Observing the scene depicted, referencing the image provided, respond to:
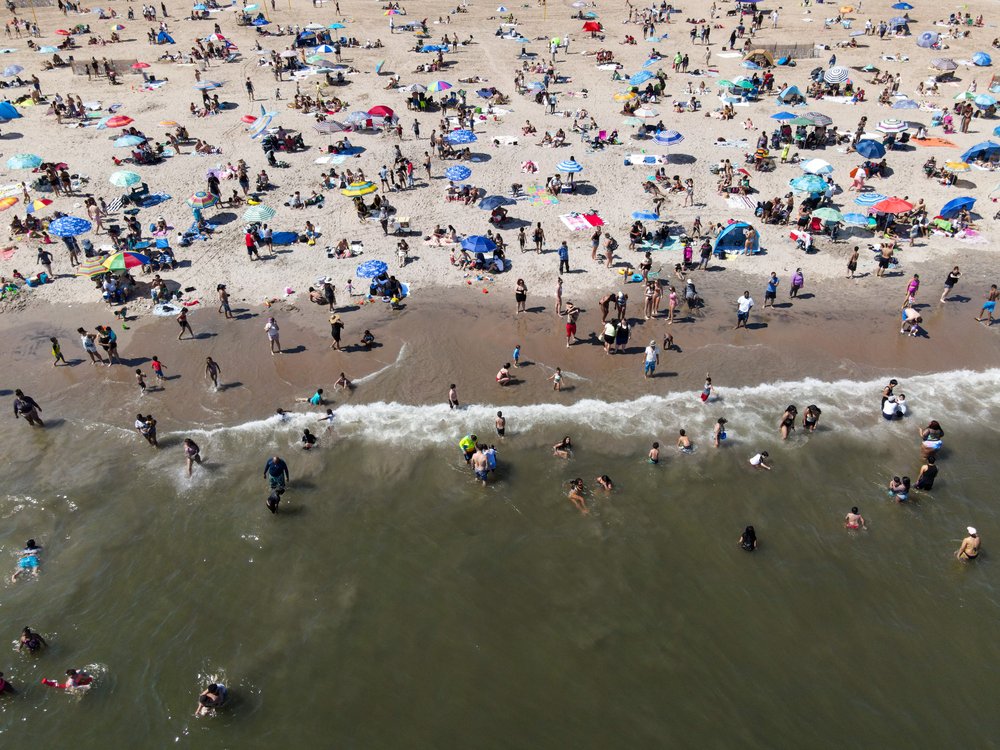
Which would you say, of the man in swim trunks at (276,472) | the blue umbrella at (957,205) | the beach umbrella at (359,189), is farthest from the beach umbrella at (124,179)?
the blue umbrella at (957,205)

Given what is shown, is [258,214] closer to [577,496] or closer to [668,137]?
[577,496]

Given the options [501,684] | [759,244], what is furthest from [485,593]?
[759,244]

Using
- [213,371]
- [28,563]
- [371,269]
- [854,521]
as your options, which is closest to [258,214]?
[371,269]

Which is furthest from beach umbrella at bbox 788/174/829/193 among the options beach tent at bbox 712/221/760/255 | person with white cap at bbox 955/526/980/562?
person with white cap at bbox 955/526/980/562

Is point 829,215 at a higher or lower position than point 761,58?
lower

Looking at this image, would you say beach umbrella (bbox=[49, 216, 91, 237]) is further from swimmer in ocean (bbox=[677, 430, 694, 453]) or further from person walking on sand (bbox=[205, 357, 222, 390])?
swimmer in ocean (bbox=[677, 430, 694, 453])

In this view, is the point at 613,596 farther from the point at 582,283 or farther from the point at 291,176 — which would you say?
the point at 291,176
